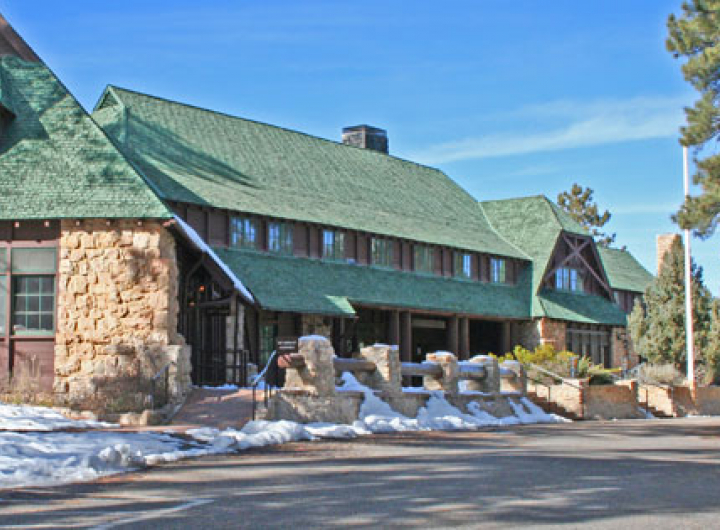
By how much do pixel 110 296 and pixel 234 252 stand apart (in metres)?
7.52

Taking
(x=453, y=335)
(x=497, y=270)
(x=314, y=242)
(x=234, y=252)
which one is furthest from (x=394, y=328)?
(x=497, y=270)

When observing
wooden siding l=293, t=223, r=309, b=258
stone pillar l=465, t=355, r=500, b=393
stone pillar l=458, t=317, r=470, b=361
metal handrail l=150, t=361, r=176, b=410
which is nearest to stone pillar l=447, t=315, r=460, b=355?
A: stone pillar l=458, t=317, r=470, b=361

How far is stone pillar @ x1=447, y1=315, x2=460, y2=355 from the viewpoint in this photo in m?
37.3

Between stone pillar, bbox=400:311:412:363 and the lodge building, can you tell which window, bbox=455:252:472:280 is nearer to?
the lodge building

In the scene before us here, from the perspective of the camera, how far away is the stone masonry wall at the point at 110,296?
2231 centimetres

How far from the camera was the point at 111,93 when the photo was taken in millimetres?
32531

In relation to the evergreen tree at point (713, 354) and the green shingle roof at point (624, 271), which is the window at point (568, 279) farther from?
the evergreen tree at point (713, 354)

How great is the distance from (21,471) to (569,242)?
35.5 meters

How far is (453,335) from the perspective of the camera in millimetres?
37375

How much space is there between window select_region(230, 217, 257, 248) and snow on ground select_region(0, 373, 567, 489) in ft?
29.5

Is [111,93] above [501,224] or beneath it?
above

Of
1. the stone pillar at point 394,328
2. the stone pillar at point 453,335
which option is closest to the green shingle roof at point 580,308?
the stone pillar at point 453,335

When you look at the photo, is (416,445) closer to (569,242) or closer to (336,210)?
(336,210)

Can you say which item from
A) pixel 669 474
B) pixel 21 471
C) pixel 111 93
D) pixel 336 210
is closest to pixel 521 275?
pixel 336 210
